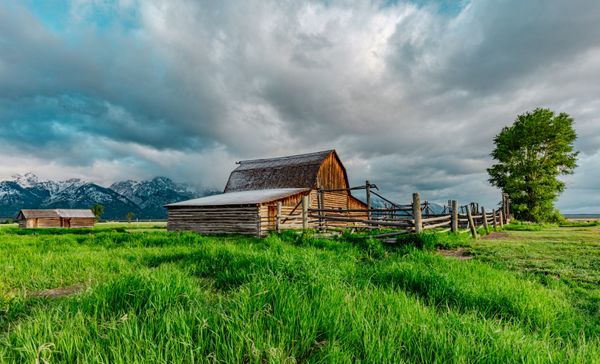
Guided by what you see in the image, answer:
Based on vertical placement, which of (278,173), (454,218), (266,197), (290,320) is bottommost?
(290,320)

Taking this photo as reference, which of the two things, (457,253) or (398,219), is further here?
(398,219)

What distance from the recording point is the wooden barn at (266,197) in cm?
2256

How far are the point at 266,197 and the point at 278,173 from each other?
1061cm

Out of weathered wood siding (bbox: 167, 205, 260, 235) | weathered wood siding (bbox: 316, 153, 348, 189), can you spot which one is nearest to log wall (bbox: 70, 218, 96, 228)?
weathered wood siding (bbox: 167, 205, 260, 235)

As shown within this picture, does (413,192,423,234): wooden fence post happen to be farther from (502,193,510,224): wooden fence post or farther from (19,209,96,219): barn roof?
(19,209,96,219): barn roof

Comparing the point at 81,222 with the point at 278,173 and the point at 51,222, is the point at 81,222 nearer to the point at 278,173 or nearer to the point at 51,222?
the point at 51,222

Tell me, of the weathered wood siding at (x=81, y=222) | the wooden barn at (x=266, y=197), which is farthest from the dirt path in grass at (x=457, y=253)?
the weathered wood siding at (x=81, y=222)

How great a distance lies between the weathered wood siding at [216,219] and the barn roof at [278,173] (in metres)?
9.54

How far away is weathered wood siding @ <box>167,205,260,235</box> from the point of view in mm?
22359

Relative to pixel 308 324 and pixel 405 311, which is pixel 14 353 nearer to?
pixel 308 324

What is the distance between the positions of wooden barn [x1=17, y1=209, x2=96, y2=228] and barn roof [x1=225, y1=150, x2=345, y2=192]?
47.1 metres

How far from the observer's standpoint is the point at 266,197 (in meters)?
23.6

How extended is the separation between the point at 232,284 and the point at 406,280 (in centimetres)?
266

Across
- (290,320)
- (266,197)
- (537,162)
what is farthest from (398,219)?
(537,162)
